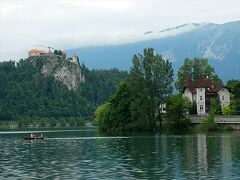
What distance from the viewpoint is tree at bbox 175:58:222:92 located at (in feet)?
495

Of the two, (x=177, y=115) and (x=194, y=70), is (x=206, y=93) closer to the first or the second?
(x=194, y=70)

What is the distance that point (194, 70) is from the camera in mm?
152375

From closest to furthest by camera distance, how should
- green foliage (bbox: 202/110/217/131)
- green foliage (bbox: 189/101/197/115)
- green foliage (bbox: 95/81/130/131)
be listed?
green foliage (bbox: 202/110/217/131) → green foliage (bbox: 95/81/130/131) → green foliage (bbox: 189/101/197/115)

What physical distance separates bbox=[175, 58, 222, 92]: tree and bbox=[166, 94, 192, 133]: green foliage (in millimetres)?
27724

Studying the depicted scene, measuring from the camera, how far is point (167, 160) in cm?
5388

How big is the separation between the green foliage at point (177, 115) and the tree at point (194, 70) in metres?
27.7

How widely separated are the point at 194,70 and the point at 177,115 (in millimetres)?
33129

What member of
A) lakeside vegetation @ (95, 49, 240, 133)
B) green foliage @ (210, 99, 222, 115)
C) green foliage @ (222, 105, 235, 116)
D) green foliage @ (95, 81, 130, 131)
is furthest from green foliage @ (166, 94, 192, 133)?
green foliage @ (95, 81, 130, 131)

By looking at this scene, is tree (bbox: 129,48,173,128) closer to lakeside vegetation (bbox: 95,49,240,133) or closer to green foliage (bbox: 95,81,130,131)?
lakeside vegetation (bbox: 95,49,240,133)

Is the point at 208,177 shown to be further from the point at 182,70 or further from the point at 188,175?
the point at 182,70

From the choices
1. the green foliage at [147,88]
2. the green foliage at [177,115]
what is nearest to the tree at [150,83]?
the green foliage at [147,88]

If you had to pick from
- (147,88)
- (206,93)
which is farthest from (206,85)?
(147,88)

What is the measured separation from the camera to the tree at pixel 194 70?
5935 inches

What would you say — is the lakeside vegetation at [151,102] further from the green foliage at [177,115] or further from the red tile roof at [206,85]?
the red tile roof at [206,85]
